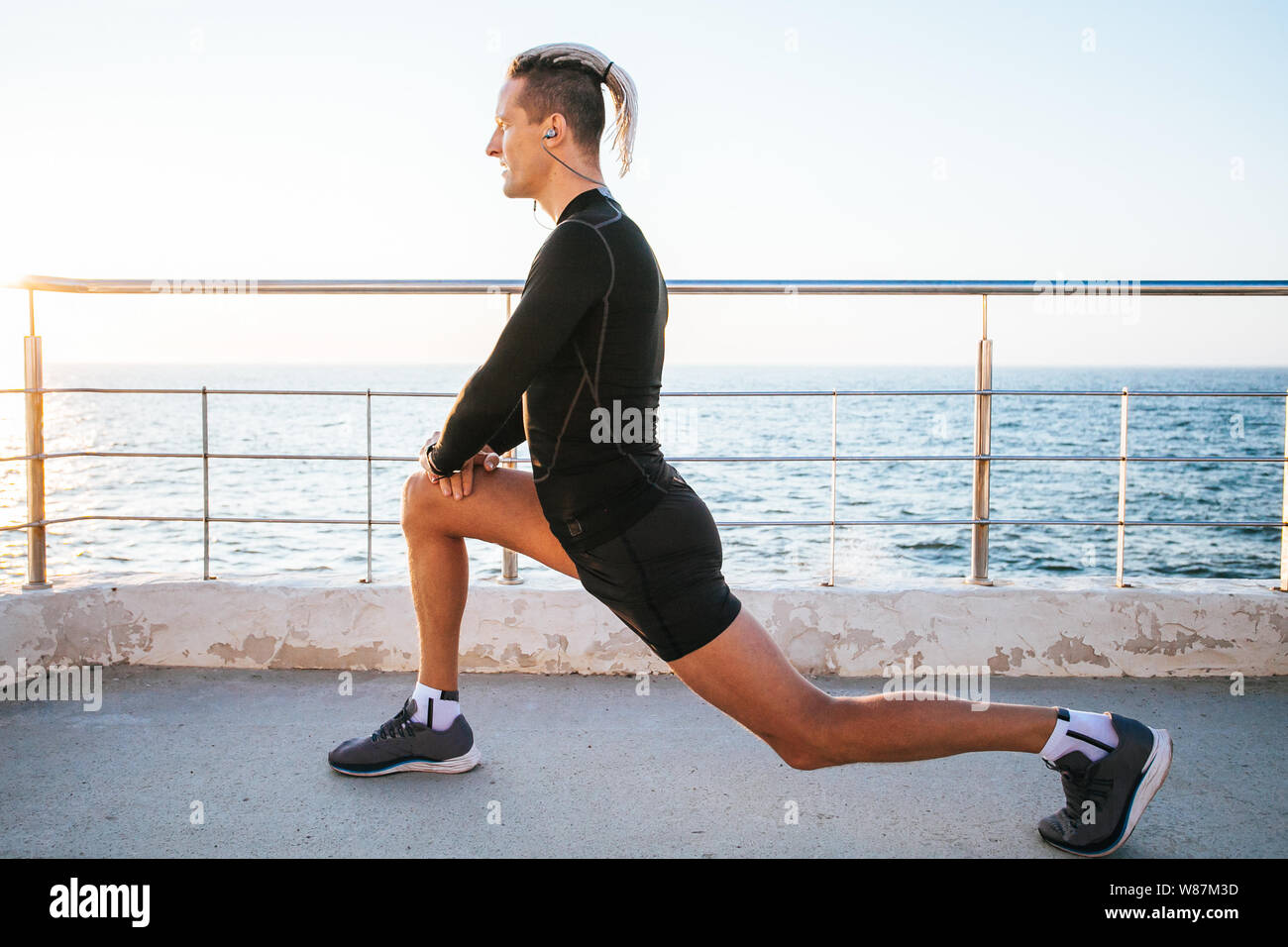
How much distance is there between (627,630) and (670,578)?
4.90 ft

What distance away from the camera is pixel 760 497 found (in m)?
22.1

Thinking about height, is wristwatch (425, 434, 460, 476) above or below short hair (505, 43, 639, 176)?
below

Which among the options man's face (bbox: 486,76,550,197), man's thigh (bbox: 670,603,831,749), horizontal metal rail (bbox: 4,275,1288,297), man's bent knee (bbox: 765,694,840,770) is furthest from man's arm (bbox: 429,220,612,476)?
horizontal metal rail (bbox: 4,275,1288,297)

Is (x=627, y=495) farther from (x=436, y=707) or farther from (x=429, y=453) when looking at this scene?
(x=436, y=707)

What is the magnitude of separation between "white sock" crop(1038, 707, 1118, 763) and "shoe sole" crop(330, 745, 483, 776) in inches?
55.2

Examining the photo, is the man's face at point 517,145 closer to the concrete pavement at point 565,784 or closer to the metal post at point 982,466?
the concrete pavement at point 565,784

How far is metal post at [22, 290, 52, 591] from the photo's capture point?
→ 3.34 metres

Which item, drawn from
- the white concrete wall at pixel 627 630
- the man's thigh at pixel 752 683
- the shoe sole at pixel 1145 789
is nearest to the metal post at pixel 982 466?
the white concrete wall at pixel 627 630

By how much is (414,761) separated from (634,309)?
4.52 feet

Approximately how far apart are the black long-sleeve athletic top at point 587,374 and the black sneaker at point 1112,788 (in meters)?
1.09

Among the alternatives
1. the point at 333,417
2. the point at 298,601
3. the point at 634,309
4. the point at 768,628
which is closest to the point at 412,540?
the point at 634,309

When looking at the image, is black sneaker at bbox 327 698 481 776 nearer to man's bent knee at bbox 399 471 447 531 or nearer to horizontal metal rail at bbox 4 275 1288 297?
man's bent knee at bbox 399 471 447 531

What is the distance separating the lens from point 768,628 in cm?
331

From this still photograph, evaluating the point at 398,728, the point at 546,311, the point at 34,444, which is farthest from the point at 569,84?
the point at 34,444
